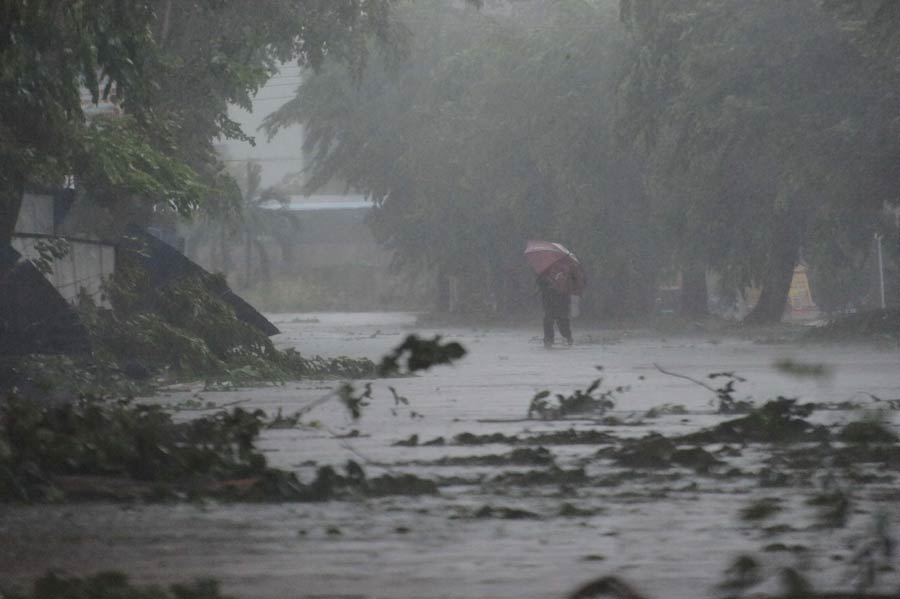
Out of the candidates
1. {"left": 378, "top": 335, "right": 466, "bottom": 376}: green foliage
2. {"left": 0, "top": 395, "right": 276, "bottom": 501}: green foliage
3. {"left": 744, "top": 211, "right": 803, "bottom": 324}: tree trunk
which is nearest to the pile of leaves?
{"left": 0, "top": 395, "right": 276, "bottom": 501}: green foliage

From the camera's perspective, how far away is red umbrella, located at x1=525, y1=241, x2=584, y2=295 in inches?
1221

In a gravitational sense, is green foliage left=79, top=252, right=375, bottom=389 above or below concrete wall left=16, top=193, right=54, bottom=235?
Result: below

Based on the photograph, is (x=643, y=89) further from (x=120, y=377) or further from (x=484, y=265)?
(x=484, y=265)

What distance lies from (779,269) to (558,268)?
11.7 metres

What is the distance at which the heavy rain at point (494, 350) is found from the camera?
533cm

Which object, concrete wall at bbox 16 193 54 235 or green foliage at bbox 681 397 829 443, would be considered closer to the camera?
green foliage at bbox 681 397 829 443

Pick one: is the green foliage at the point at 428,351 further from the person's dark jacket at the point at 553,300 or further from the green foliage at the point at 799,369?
the person's dark jacket at the point at 553,300

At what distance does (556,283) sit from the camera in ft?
102

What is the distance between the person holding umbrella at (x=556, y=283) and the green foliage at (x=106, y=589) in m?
26.4

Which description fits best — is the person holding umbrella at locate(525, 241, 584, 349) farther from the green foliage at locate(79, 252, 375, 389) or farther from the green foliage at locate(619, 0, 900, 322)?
the green foliage at locate(79, 252, 375, 389)

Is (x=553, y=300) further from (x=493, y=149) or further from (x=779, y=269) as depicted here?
(x=493, y=149)

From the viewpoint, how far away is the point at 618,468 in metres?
7.85

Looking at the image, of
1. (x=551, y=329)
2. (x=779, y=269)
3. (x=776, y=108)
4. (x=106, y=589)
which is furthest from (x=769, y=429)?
(x=779, y=269)

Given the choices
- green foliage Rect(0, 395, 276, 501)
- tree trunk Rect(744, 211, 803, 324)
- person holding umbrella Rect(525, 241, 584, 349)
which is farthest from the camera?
tree trunk Rect(744, 211, 803, 324)
